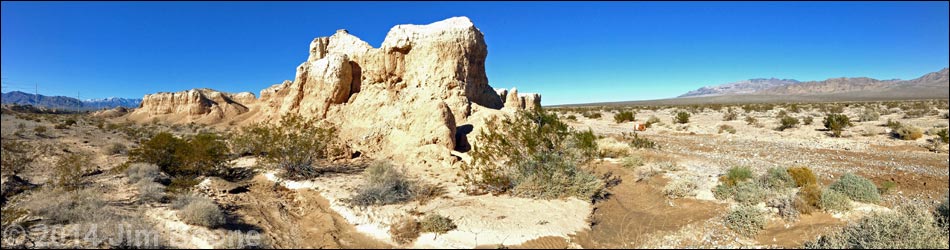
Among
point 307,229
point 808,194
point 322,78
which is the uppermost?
point 322,78

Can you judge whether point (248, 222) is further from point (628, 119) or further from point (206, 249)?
point (628, 119)

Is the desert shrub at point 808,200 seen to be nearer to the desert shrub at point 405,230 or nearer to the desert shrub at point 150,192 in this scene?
the desert shrub at point 405,230

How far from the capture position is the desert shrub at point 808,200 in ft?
23.1

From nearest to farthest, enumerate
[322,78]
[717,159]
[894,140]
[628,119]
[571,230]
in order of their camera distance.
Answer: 1. [571,230]
2. [717,159]
3. [894,140]
4. [322,78]
5. [628,119]

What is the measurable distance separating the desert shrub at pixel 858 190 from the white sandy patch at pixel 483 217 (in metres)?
4.73

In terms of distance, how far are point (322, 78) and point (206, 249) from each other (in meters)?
11.8

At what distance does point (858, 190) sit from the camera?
7531 millimetres

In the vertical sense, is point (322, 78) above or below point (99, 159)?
above

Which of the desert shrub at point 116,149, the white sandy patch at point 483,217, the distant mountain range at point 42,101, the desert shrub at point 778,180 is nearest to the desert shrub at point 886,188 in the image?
the desert shrub at point 778,180

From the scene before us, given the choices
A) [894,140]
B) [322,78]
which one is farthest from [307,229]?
[894,140]

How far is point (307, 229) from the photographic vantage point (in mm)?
7094

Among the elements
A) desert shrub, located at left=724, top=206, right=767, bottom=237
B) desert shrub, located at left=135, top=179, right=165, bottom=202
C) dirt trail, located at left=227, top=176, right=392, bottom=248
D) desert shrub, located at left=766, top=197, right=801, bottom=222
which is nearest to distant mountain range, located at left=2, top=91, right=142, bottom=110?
desert shrub, located at left=135, top=179, right=165, bottom=202

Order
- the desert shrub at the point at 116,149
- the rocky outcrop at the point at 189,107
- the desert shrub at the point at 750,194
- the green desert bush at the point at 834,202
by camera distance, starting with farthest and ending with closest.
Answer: the rocky outcrop at the point at 189,107
the desert shrub at the point at 116,149
the desert shrub at the point at 750,194
the green desert bush at the point at 834,202

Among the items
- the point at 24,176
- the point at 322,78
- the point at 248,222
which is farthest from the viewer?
the point at 322,78
